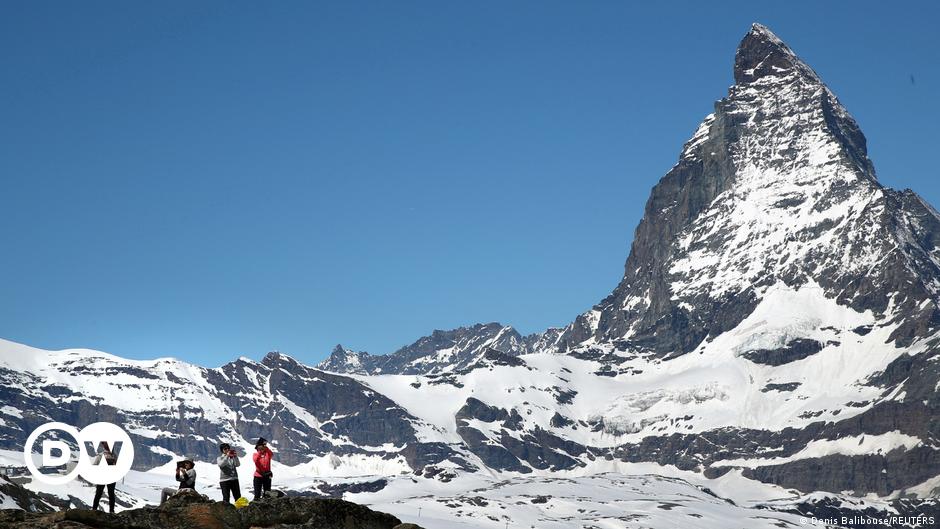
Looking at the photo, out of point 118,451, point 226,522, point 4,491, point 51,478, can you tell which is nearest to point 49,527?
point 226,522

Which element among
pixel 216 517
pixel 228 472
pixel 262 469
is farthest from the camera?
pixel 262 469

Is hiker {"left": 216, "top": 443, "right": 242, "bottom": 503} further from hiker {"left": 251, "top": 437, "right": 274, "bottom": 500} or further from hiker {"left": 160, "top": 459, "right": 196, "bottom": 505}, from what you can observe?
hiker {"left": 160, "top": 459, "right": 196, "bottom": 505}

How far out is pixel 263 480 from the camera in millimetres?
49375

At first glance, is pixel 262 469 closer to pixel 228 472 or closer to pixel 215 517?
pixel 228 472

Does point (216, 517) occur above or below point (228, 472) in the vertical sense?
below

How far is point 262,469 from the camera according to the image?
4962 centimetres

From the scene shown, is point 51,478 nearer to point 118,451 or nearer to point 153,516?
point 118,451

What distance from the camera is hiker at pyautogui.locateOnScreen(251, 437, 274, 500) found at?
4903 centimetres

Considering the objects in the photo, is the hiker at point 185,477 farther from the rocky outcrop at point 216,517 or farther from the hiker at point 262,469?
the hiker at point 262,469

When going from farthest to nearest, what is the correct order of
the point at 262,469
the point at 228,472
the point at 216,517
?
the point at 262,469, the point at 228,472, the point at 216,517

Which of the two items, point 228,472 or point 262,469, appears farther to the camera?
point 262,469

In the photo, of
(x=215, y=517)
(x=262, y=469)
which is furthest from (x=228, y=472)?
(x=215, y=517)

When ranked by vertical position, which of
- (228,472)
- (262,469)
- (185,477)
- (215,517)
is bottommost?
(215,517)

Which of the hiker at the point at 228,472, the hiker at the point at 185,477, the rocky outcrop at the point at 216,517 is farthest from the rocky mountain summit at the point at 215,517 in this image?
the hiker at the point at 185,477
